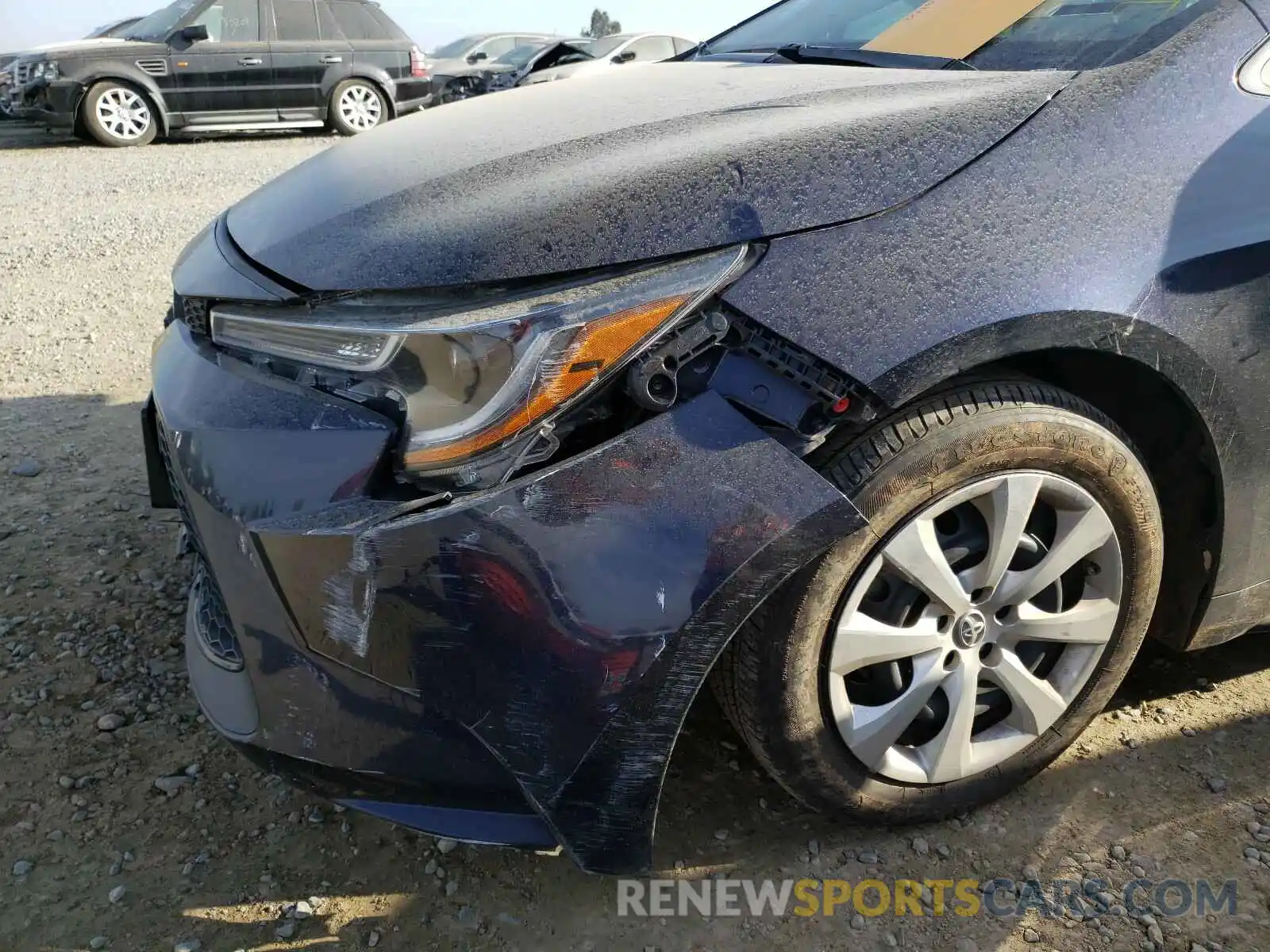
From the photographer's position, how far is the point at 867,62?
7.26 feet

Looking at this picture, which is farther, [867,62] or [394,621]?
[867,62]

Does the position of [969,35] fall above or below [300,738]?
above

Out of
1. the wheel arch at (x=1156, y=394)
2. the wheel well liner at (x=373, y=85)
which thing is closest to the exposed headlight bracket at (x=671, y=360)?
the wheel arch at (x=1156, y=394)

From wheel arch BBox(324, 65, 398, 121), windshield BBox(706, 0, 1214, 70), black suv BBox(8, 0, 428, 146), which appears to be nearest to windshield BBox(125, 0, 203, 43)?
black suv BBox(8, 0, 428, 146)

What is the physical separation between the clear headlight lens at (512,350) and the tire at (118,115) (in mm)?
10154

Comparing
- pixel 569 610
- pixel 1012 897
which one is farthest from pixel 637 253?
pixel 1012 897

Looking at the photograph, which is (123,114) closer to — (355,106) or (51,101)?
(51,101)

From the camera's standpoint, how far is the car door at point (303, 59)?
1047 centimetres

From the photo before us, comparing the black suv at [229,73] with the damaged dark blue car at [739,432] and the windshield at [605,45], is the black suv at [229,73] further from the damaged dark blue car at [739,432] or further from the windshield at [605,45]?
the damaged dark blue car at [739,432]

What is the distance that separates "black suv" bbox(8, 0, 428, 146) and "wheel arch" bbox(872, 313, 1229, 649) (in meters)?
10.5

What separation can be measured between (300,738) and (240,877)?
20.1 inches

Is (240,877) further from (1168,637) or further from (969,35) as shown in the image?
(969,35)

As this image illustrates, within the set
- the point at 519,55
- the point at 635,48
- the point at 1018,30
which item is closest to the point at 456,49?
the point at 519,55

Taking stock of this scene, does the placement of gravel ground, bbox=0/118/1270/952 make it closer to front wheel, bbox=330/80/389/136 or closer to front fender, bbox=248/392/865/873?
front fender, bbox=248/392/865/873
